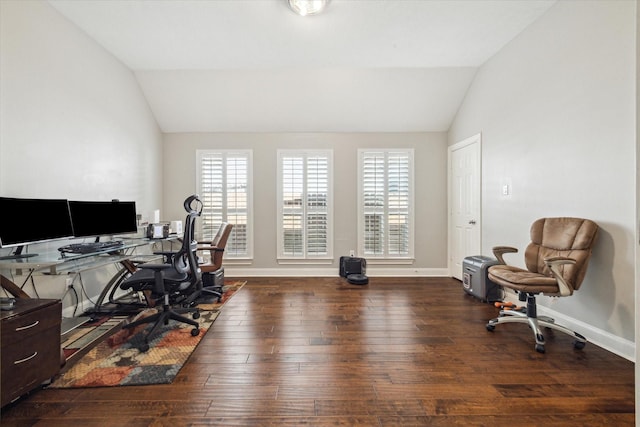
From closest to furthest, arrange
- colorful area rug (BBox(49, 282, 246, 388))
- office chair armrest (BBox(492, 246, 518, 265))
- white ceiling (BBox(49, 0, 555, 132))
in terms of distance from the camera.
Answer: colorful area rug (BBox(49, 282, 246, 388)) → white ceiling (BBox(49, 0, 555, 132)) → office chair armrest (BBox(492, 246, 518, 265))

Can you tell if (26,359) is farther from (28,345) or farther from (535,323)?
(535,323)

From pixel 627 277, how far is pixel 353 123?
11.8 ft

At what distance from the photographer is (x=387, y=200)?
4.61m

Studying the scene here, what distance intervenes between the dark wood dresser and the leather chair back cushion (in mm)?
3757

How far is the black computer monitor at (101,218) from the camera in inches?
106

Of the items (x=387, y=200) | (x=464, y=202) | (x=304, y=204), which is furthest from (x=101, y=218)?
(x=464, y=202)

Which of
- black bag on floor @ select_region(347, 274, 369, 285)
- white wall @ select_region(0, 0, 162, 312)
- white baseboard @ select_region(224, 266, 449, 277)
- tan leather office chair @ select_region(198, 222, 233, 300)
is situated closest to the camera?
white wall @ select_region(0, 0, 162, 312)

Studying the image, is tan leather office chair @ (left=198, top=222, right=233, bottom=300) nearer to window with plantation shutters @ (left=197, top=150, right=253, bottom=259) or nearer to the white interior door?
window with plantation shutters @ (left=197, top=150, right=253, bottom=259)

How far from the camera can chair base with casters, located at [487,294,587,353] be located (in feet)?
7.25

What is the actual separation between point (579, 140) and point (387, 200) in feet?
8.24

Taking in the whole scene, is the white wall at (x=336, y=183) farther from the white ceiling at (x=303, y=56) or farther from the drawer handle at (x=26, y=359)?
the drawer handle at (x=26, y=359)

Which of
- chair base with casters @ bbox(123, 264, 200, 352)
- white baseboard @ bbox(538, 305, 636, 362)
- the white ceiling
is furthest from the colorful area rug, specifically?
white baseboard @ bbox(538, 305, 636, 362)

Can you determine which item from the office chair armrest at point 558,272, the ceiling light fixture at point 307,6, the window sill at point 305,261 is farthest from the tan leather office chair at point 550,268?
the ceiling light fixture at point 307,6

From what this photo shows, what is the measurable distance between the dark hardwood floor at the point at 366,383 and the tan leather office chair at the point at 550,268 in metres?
0.16
